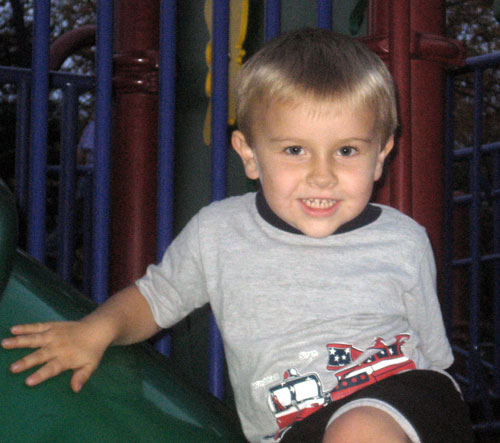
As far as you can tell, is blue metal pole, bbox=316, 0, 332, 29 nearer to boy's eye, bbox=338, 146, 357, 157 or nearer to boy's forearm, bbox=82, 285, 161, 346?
boy's eye, bbox=338, 146, 357, 157

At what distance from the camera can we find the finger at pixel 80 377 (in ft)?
2.83

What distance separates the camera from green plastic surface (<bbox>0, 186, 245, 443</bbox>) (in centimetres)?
79

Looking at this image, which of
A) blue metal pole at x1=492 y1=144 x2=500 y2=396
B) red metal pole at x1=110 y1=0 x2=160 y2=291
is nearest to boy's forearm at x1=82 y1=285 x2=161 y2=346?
red metal pole at x1=110 y1=0 x2=160 y2=291

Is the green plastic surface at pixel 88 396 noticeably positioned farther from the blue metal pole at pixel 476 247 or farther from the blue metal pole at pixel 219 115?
the blue metal pole at pixel 476 247

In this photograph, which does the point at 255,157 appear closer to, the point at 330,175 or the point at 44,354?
the point at 330,175

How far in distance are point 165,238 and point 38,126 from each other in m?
0.34

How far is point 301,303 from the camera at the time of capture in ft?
3.64

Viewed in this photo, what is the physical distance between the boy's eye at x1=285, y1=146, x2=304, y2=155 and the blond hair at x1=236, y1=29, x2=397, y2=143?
73 millimetres

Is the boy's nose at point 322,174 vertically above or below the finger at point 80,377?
above

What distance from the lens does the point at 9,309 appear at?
0.90 m

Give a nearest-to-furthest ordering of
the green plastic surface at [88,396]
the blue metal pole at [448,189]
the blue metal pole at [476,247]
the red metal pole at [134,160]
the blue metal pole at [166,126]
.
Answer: the green plastic surface at [88,396] < the blue metal pole at [166,126] < the red metal pole at [134,160] < the blue metal pole at [448,189] < the blue metal pole at [476,247]

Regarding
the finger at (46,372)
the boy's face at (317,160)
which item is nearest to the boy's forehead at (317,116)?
the boy's face at (317,160)

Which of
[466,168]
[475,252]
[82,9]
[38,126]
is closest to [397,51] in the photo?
[38,126]

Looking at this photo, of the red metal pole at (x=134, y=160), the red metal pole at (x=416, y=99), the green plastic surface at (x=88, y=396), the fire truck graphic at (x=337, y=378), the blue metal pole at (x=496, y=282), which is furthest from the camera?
the blue metal pole at (x=496, y=282)
